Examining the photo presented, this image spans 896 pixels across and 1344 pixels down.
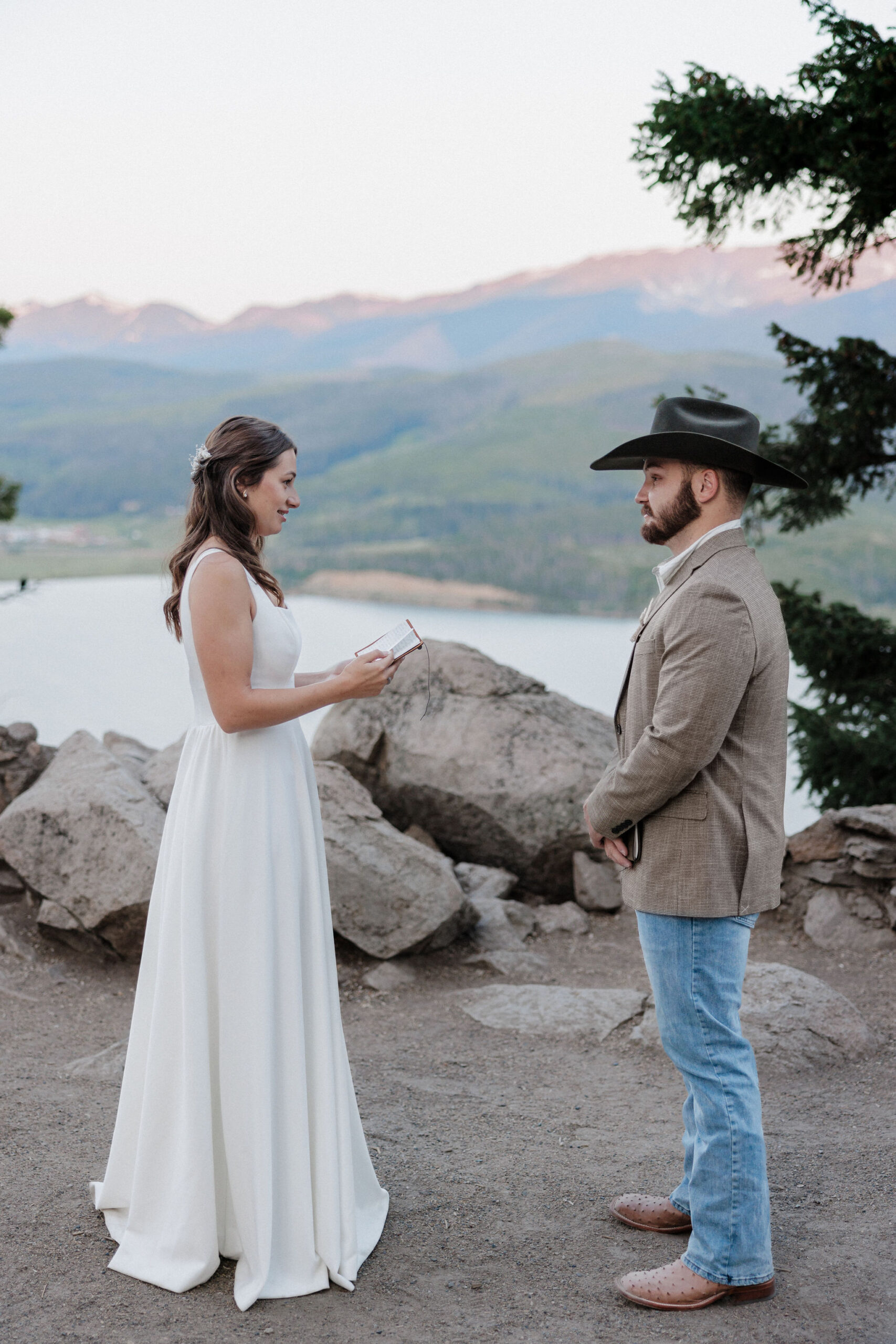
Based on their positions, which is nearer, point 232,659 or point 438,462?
point 232,659

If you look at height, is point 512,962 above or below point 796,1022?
below

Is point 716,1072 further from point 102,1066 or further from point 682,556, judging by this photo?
point 102,1066

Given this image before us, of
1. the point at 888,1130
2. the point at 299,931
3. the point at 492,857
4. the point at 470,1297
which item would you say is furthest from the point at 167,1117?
the point at 492,857

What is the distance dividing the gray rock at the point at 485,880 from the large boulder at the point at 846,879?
6.11ft

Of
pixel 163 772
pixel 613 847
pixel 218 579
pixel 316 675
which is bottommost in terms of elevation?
pixel 163 772

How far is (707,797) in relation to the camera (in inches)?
110

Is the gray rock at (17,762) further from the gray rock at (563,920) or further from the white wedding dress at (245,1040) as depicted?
the white wedding dress at (245,1040)

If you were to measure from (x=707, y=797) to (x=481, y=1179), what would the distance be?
6.51 ft

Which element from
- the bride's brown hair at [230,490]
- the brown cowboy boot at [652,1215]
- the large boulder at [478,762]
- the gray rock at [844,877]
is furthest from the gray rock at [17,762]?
the brown cowboy boot at [652,1215]

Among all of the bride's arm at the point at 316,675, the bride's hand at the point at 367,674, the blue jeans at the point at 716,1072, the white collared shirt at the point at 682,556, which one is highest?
the white collared shirt at the point at 682,556

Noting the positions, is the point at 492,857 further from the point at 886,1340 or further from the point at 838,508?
the point at 886,1340

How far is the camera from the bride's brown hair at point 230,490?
3154 millimetres

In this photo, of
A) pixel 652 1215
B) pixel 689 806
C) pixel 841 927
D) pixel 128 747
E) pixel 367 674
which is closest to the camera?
pixel 689 806

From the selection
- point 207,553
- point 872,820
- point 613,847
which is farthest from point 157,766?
point 613,847
